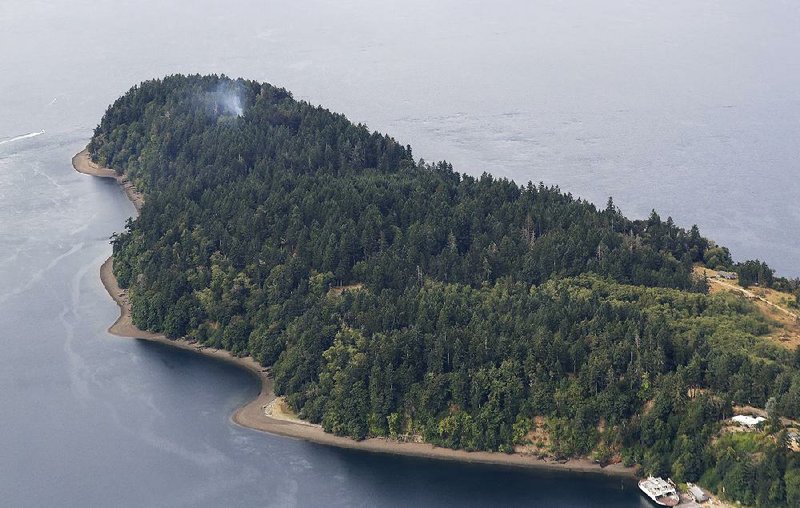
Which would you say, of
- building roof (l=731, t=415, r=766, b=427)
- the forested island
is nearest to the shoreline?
the forested island

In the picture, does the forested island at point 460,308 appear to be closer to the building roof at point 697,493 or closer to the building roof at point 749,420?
the building roof at point 697,493

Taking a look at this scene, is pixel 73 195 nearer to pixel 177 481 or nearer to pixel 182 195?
pixel 182 195

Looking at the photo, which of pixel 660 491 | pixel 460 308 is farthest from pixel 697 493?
pixel 460 308

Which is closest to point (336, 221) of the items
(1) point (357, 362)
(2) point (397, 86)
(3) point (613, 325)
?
(1) point (357, 362)

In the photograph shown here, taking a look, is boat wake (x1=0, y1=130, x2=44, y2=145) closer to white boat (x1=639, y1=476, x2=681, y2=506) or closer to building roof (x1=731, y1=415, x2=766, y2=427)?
white boat (x1=639, y1=476, x2=681, y2=506)

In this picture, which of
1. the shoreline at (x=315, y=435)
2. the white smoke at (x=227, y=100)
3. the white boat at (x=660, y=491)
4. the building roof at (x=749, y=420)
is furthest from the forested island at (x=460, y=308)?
the white smoke at (x=227, y=100)

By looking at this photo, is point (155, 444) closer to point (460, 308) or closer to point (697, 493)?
point (460, 308)

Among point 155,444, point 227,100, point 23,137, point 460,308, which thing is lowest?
point 155,444
